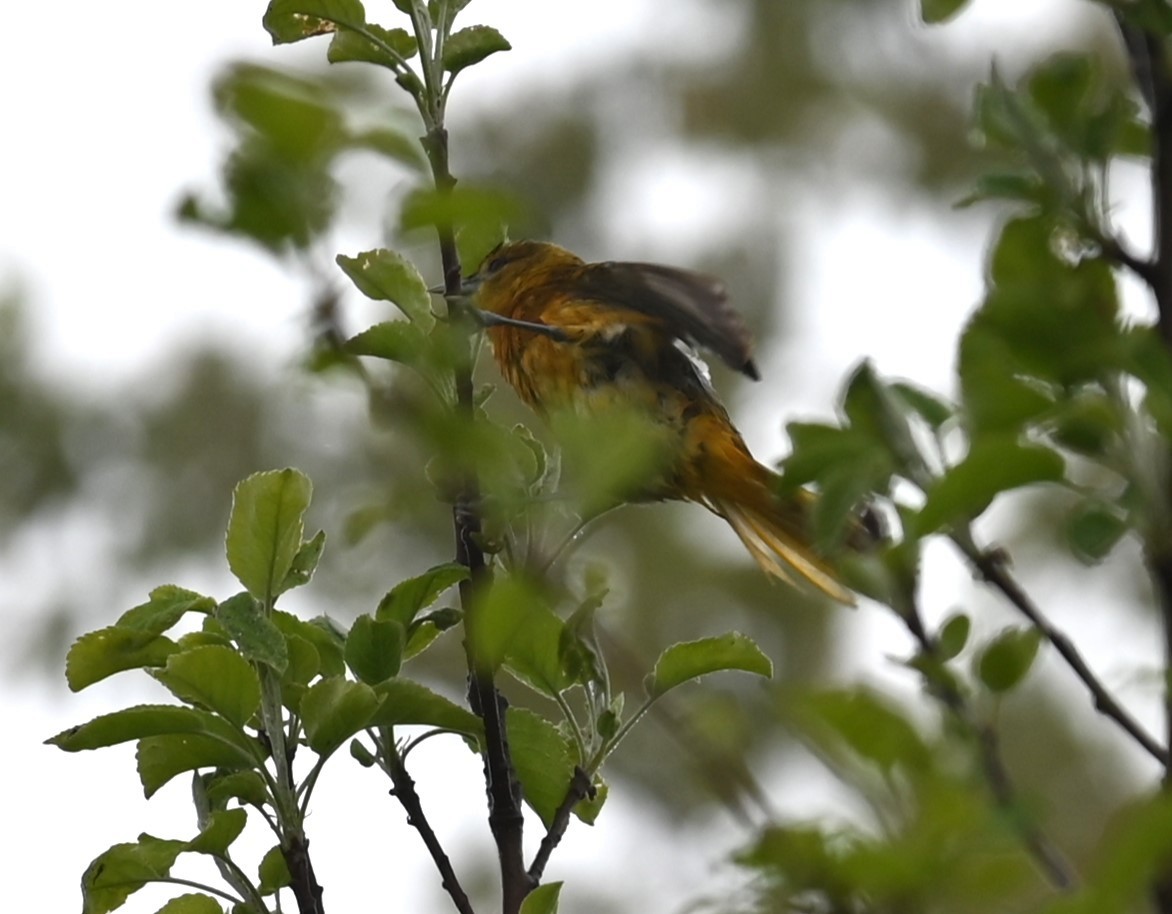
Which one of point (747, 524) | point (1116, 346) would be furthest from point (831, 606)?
point (1116, 346)

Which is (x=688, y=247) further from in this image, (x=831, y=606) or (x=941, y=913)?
(x=941, y=913)

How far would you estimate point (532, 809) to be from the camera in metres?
1.51

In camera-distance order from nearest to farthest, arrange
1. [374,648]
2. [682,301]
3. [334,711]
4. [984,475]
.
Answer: [984,475] < [334,711] < [374,648] < [682,301]

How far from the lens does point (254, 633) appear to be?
1.37 m

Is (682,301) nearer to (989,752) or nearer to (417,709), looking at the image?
(417,709)

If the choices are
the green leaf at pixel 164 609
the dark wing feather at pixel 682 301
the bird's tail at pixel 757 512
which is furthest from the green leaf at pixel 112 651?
the bird's tail at pixel 757 512

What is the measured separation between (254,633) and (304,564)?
16 cm

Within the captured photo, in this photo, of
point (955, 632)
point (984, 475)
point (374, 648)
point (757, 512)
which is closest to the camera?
point (984, 475)

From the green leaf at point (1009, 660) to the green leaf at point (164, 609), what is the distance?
77 cm

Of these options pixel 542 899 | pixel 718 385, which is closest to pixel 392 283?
pixel 542 899

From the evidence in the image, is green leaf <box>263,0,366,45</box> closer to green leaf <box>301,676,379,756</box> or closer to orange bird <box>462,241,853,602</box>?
green leaf <box>301,676,379,756</box>

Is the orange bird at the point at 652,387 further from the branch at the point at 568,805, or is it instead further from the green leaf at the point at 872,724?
the green leaf at the point at 872,724

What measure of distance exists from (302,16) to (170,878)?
2.65 feet

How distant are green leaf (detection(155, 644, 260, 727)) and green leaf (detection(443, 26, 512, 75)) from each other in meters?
0.54
